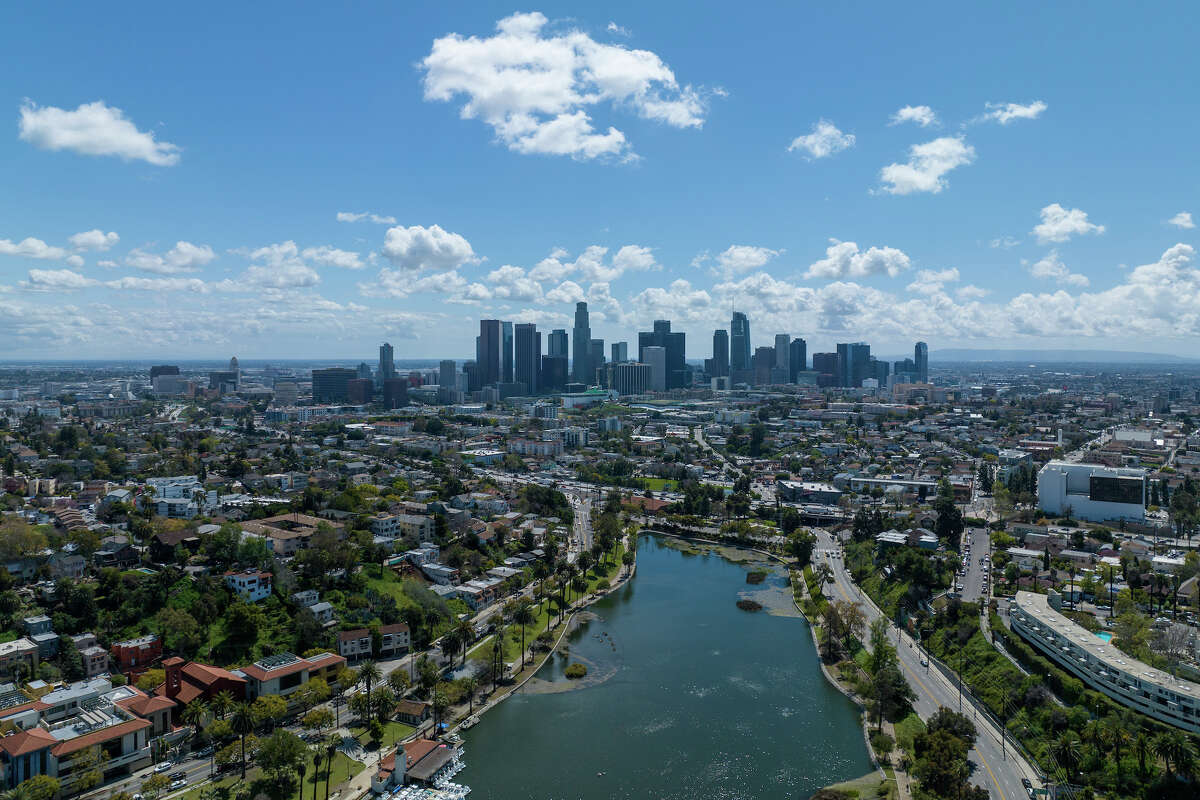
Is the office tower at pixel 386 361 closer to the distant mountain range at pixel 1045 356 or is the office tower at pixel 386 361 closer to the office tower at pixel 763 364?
the office tower at pixel 763 364

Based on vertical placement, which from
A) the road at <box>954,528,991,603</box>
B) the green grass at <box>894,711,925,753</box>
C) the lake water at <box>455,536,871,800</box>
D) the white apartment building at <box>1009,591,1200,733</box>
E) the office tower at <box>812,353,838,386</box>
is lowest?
the lake water at <box>455,536,871,800</box>

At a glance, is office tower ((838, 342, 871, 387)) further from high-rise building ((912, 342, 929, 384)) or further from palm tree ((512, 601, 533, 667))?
palm tree ((512, 601, 533, 667))

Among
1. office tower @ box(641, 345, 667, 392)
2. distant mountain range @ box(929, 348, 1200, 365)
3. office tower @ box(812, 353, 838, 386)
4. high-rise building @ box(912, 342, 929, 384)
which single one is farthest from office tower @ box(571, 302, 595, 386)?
distant mountain range @ box(929, 348, 1200, 365)

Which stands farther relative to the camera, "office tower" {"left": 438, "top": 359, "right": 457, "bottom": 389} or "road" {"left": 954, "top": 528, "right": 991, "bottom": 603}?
"office tower" {"left": 438, "top": 359, "right": 457, "bottom": 389}

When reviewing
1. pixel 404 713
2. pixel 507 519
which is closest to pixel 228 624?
pixel 404 713

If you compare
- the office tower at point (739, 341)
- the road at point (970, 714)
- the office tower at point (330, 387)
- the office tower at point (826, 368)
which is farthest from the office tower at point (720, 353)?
the road at point (970, 714)
